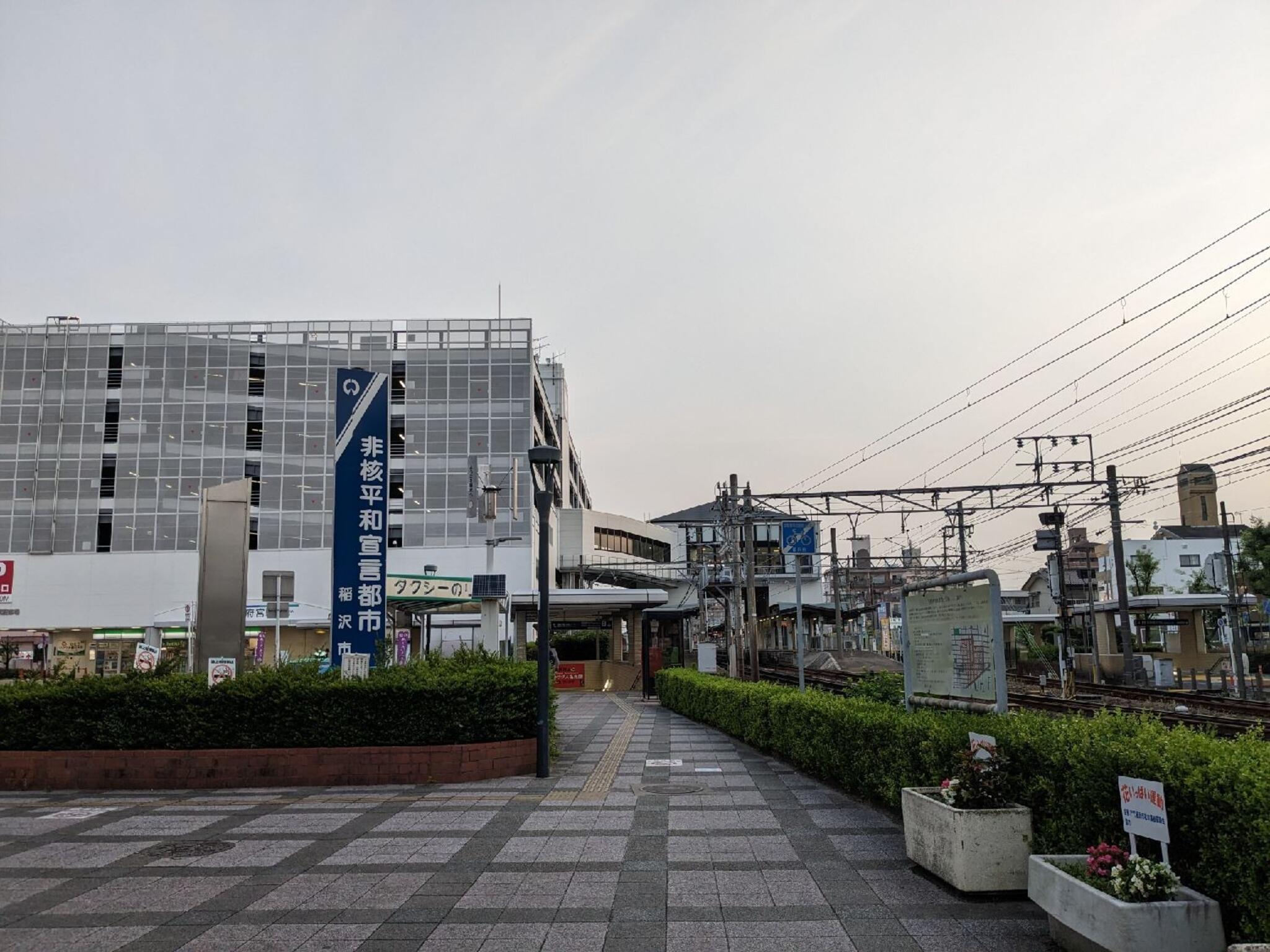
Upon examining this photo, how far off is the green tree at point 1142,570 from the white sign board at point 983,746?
7215cm

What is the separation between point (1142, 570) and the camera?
238 feet

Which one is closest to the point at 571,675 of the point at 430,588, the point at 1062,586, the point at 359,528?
the point at 430,588

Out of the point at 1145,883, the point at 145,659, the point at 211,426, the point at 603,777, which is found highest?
the point at 211,426

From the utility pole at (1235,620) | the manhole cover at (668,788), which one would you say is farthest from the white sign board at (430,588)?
the utility pole at (1235,620)

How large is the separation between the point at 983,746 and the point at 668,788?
5762mm

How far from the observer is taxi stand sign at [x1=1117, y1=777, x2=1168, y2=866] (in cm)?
536

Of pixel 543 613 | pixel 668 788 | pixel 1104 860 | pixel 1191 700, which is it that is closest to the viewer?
Answer: pixel 1104 860

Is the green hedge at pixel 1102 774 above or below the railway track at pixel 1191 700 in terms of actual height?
above

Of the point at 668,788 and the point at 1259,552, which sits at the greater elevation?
the point at 1259,552

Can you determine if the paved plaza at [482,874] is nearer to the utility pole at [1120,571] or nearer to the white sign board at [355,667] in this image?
the white sign board at [355,667]

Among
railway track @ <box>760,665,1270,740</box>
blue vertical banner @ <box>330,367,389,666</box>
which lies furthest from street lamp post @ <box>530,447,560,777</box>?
railway track @ <box>760,665,1270,740</box>

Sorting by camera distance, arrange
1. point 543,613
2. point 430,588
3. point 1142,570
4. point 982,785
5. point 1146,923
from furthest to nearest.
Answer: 1. point 1142,570
2. point 430,588
3. point 543,613
4. point 982,785
5. point 1146,923

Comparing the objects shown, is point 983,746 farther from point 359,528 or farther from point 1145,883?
point 359,528

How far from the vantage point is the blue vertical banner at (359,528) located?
1530 cm
